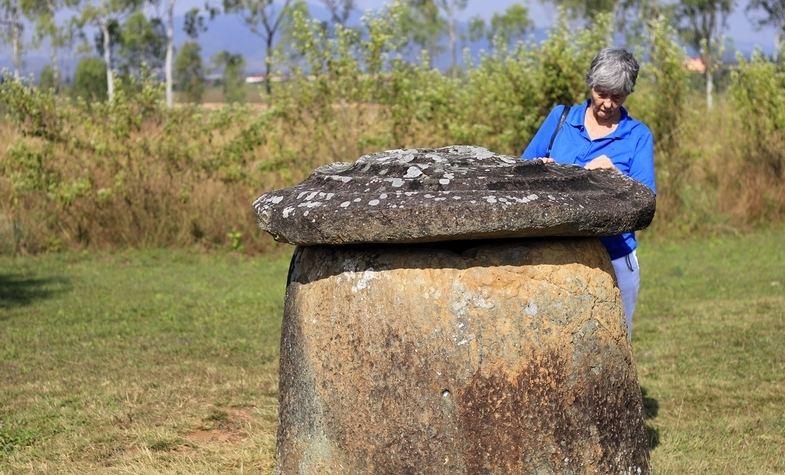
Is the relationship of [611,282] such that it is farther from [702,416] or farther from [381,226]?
[702,416]

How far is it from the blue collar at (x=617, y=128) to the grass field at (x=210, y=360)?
1.62 meters

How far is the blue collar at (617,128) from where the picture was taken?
5.10 meters

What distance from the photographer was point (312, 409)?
4.25m

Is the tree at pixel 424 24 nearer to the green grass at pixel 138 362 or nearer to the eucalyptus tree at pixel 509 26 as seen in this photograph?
the eucalyptus tree at pixel 509 26

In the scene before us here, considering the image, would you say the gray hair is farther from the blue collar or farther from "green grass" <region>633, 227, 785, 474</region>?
"green grass" <region>633, 227, 785, 474</region>

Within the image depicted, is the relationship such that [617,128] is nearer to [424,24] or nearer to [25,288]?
[25,288]

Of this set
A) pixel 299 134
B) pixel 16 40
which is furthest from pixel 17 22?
pixel 299 134

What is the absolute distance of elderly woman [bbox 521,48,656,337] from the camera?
4.91m

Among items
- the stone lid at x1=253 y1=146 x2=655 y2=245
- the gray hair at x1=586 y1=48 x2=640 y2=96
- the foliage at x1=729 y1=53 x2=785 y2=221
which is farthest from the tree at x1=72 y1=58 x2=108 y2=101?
the stone lid at x1=253 y1=146 x2=655 y2=245

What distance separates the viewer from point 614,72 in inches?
192

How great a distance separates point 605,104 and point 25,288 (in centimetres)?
746

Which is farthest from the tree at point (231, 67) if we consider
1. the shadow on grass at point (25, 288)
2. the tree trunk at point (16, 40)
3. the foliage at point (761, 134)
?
the shadow on grass at point (25, 288)

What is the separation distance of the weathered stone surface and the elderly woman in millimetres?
892

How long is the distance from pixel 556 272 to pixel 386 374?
0.69m
